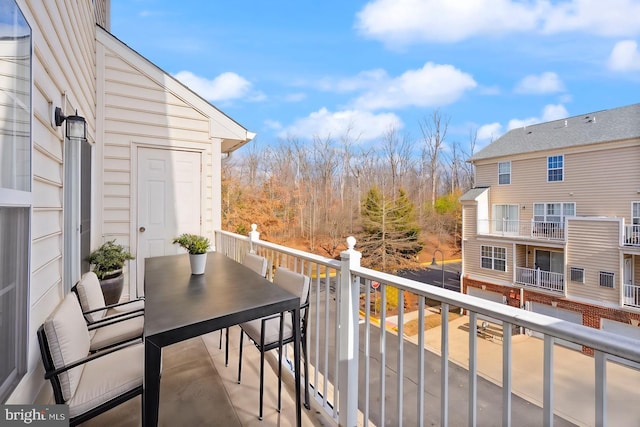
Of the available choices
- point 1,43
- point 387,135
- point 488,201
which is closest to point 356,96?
point 387,135

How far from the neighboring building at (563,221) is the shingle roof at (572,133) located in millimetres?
33

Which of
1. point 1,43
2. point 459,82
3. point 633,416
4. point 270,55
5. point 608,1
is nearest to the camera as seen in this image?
point 1,43

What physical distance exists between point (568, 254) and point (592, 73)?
46.2ft

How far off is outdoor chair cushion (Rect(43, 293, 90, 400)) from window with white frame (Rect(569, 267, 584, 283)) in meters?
12.4

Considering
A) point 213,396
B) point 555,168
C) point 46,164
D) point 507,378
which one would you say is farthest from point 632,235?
point 46,164

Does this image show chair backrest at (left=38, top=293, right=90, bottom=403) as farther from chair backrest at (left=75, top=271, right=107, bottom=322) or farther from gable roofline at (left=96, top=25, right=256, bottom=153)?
gable roofline at (left=96, top=25, right=256, bottom=153)

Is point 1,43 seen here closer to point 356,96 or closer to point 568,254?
point 568,254

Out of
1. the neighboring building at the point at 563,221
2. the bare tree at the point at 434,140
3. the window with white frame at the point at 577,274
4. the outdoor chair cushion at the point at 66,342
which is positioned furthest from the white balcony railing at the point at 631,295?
the outdoor chair cushion at the point at 66,342

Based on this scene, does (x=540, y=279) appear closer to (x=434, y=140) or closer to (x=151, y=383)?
(x=434, y=140)

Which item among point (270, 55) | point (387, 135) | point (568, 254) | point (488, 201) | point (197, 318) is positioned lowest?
point (568, 254)

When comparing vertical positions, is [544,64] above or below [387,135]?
above

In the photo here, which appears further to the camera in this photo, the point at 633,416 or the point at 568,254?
the point at 568,254

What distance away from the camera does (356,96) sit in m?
20.9

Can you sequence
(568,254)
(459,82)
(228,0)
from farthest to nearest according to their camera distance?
(459,82), (568,254), (228,0)
